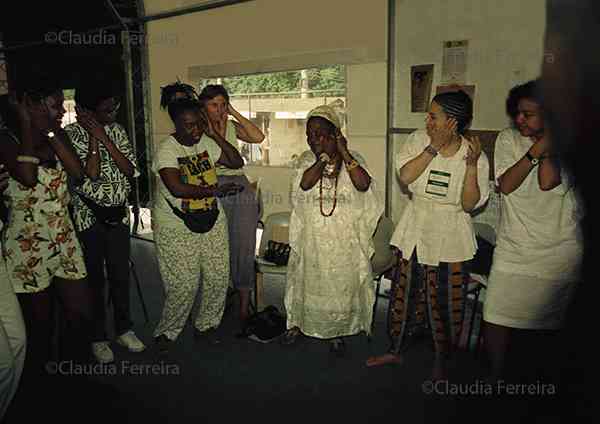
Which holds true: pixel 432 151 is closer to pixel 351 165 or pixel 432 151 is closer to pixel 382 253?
pixel 351 165

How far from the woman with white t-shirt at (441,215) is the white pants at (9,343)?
2040 millimetres

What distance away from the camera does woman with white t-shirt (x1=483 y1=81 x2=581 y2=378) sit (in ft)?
8.17

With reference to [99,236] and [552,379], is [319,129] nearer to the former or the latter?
[99,236]

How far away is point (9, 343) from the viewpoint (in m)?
1.99

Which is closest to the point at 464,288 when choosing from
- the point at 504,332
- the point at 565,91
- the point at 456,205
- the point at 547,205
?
the point at 504,332

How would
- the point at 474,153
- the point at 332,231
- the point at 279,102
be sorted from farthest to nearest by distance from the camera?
the point at 279,102
the point at 332,231
the point at 474,153

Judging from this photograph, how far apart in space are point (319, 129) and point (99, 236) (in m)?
1.56

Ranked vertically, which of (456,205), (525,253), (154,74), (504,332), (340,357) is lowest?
(340,357)

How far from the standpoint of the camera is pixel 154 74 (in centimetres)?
661

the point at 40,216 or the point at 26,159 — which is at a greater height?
the point at 26,159

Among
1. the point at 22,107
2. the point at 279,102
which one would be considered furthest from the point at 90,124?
the point at 279,102

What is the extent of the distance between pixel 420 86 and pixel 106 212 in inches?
104

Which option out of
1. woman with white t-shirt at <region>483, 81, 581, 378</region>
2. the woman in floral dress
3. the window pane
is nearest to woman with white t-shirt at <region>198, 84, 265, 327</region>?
the woman in floral dress

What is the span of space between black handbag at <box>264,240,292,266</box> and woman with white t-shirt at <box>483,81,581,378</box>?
151cm
